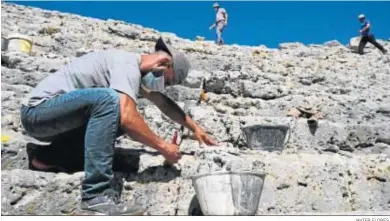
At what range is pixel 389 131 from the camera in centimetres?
456

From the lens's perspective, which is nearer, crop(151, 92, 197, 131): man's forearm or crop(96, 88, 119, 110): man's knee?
crop(96, 88, 119, 110): man's knee

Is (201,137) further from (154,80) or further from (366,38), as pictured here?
(366,38)

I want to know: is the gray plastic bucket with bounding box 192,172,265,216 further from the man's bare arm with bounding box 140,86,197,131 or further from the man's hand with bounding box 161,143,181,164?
the man's bare arm with bounding box 140,86,197,131

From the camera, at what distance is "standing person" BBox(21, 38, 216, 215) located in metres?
2.71

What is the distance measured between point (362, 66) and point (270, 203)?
773 cm

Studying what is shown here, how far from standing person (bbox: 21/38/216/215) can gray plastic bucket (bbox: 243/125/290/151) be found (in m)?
1.06

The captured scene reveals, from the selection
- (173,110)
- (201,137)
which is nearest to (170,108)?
(173,110)

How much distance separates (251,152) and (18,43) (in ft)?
14.8

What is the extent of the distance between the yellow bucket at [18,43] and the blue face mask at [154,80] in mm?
4159

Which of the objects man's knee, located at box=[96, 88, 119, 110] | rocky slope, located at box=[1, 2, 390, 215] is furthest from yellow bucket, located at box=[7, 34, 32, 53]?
man's knee, located at box=[96, 88, 119, 110]

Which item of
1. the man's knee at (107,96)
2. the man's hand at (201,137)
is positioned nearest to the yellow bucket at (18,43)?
the man's hand at (201,137)

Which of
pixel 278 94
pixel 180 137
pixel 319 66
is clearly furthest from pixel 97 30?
pixel 180 137
